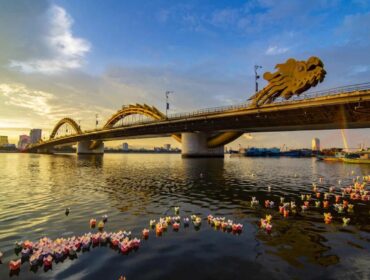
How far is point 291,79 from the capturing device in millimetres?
72812

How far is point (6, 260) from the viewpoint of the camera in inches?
390

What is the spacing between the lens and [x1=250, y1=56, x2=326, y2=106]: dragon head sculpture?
6562cm

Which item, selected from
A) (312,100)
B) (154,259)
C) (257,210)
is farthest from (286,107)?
(154,259)

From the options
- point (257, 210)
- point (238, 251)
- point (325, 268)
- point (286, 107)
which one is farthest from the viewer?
point (286, 107)

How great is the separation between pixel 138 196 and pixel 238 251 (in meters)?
14.7

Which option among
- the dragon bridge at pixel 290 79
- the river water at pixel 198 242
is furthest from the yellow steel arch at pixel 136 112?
the river water at pixel 198 242

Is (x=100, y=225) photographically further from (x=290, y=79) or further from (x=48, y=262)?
(x=290, y=79)

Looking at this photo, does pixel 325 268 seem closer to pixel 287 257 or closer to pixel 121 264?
pixel 287 257

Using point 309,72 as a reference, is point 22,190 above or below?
below

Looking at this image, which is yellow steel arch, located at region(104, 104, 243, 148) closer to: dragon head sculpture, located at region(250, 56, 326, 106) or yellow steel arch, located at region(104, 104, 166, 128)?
yellow steel arch, located at region(104, 104, 166, 128)

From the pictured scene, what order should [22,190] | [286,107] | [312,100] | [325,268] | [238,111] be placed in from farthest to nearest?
[238,111]
[286,107]
[312,100]
[22,190]
[325,268]

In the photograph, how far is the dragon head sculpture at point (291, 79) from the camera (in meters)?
65.6

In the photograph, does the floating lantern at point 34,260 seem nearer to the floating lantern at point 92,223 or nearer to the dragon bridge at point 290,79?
the floating lantern at point 92,223

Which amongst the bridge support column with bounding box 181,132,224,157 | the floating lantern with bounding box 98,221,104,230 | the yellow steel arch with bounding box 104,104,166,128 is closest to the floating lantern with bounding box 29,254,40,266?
the floating lantern with bounding box 98,221,104,230
